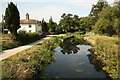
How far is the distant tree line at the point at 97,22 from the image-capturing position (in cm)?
3173

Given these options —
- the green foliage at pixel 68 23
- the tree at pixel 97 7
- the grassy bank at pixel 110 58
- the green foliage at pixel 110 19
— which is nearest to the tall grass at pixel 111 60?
the grassy bank at pixel 110 58

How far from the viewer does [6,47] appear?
563 inches

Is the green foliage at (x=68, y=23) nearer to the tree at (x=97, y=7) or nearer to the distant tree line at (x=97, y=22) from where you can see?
the distant tree line at (x=97, y=22)

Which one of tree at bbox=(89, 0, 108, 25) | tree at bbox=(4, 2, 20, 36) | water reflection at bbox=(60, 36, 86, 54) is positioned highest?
tree at bbox=(89, 0, 108, 25)

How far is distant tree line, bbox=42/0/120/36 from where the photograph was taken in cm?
3173

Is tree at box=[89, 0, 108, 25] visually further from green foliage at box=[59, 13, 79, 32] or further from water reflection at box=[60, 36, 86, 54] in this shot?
water reflection at box=[60, 36, 86, 54]

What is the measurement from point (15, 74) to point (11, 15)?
13425 mm

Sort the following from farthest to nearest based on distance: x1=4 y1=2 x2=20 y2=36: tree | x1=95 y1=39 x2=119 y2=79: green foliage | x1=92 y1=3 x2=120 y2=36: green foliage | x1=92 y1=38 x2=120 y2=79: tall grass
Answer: x1=92 y1=3 x2=120 y2=36: green foliage → x1=4 y1=2 x2=20 y2=36: tree → x1=95 y1=39 x2=119 y2=79: green foliage → x1=92 y1=38 x2=120 y2=79: tall grass

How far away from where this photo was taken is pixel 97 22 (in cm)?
3528

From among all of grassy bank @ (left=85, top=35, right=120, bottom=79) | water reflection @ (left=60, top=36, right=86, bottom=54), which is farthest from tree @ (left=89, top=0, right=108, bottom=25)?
grassy bank @ (left=85, top=35, right=120, bottom=79)

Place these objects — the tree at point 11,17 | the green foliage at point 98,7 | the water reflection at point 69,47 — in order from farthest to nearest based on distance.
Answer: the green foliage at point 98,7
the water reflection at point 69,47
the tree at point 11,17

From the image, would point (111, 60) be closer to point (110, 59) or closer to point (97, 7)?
point (110, 59)

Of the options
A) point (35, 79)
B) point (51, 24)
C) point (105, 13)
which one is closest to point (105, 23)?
point (105, 13)

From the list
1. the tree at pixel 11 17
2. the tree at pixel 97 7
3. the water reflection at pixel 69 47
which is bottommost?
the water reflection at pixel 69 47
